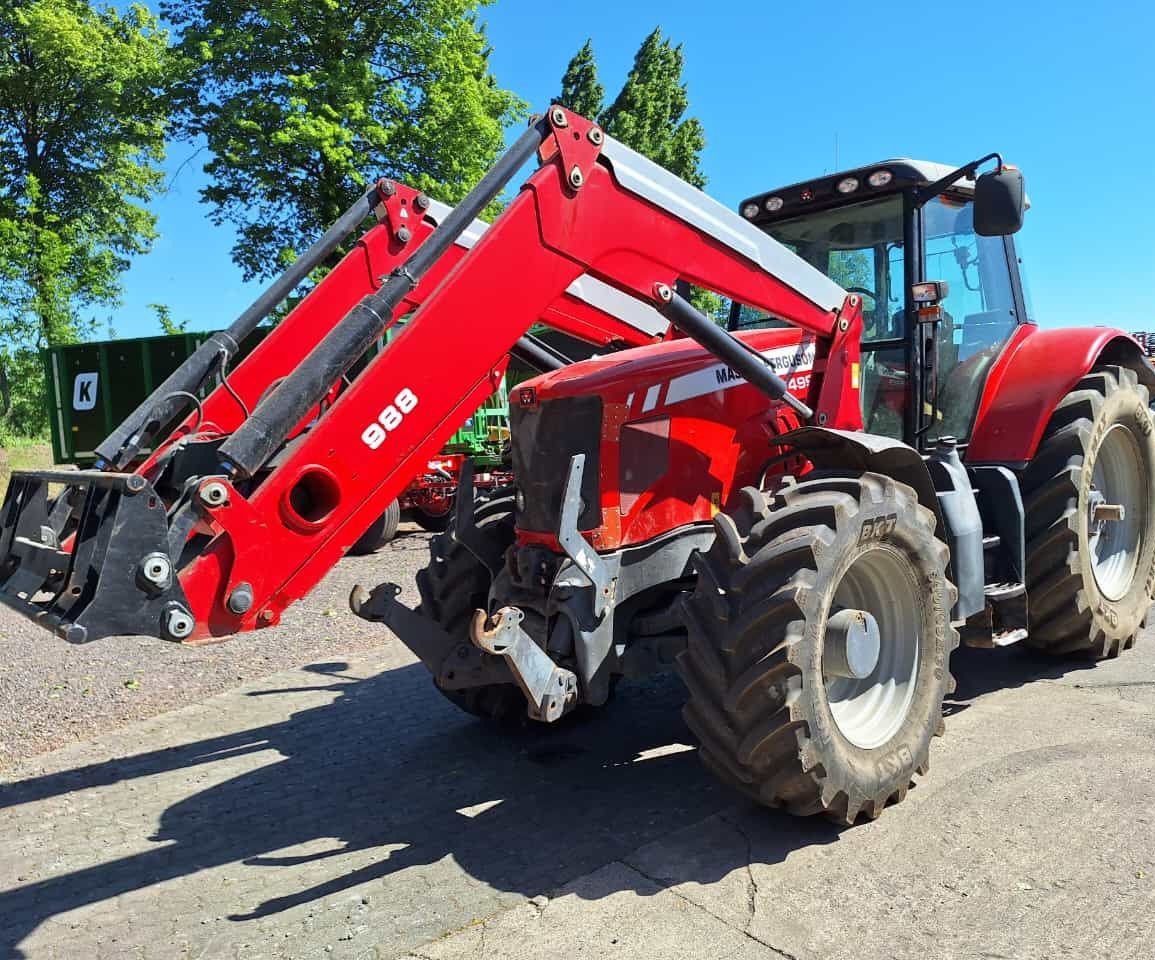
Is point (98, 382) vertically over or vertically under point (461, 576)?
over

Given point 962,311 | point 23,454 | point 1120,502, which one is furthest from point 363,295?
point 23,454

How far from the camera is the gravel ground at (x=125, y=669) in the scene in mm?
5145

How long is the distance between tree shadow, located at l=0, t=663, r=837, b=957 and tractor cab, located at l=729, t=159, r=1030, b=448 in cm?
209

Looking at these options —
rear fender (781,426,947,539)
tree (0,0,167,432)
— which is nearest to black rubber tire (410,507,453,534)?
rear fender (781,426,947,539)

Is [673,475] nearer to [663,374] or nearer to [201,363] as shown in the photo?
[663,374]

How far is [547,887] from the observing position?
10.3 feet

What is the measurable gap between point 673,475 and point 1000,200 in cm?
197

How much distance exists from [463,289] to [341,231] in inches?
58.2

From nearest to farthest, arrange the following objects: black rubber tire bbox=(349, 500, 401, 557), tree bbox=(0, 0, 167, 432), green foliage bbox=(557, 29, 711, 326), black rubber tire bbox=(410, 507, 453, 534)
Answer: black rubber tire bbox=(349, 500, 401, 557) < black rubber tire bbox=(410, 507, 453, 534) < tree bbox=(0, 0, 167, 432) < green foliage bbox=(557, 29, 711, 326)


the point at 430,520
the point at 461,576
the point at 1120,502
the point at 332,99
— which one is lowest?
the point at 430,520

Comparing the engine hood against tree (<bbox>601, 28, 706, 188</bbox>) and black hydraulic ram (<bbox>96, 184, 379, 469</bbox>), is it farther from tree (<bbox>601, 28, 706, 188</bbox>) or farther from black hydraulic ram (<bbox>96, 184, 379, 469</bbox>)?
tree (<bbox>601, 28, 706, 188</bbox>)

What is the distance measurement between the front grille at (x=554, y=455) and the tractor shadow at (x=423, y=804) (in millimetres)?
1174

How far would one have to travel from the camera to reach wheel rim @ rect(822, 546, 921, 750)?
3678mm

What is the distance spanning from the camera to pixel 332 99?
1856cm
